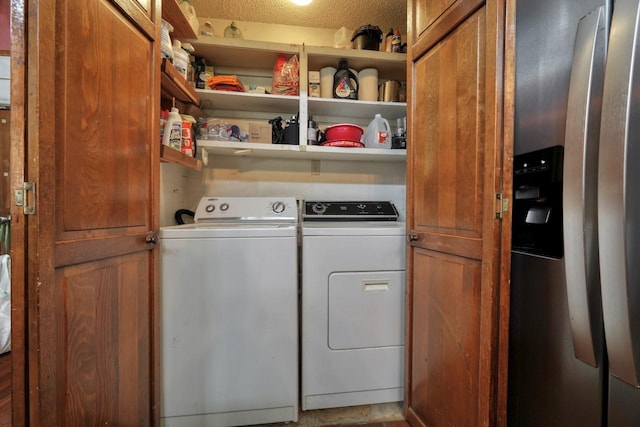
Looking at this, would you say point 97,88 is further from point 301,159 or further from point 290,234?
point 301,159

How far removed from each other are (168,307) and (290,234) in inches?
25.7

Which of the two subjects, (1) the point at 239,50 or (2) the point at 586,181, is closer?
(2) the point at 586,181

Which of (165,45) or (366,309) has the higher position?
(165,45)

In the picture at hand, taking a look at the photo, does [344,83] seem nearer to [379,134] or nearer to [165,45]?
[379,134]

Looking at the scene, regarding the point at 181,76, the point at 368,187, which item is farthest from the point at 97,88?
the point at 368,187

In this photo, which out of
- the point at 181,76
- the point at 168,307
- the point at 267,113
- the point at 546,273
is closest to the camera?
the point at 546,273

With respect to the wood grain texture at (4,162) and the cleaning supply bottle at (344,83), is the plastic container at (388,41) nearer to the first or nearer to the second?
the cleaning supply bottle at (344,83)

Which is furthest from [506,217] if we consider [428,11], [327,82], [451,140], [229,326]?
[327,82]

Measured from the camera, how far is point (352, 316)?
1.33 meters

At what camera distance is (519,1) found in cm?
82

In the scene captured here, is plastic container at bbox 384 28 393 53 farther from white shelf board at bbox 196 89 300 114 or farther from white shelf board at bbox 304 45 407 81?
white shelf board at bbox 196 89 300 114

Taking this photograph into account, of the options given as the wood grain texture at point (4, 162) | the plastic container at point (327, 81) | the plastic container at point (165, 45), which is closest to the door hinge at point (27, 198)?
the plastic container at point (165, 45)

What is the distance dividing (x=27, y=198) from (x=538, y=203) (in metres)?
1.39

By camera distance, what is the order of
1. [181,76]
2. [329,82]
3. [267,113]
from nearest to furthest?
[181,76]
[329,82]
[267,113]
